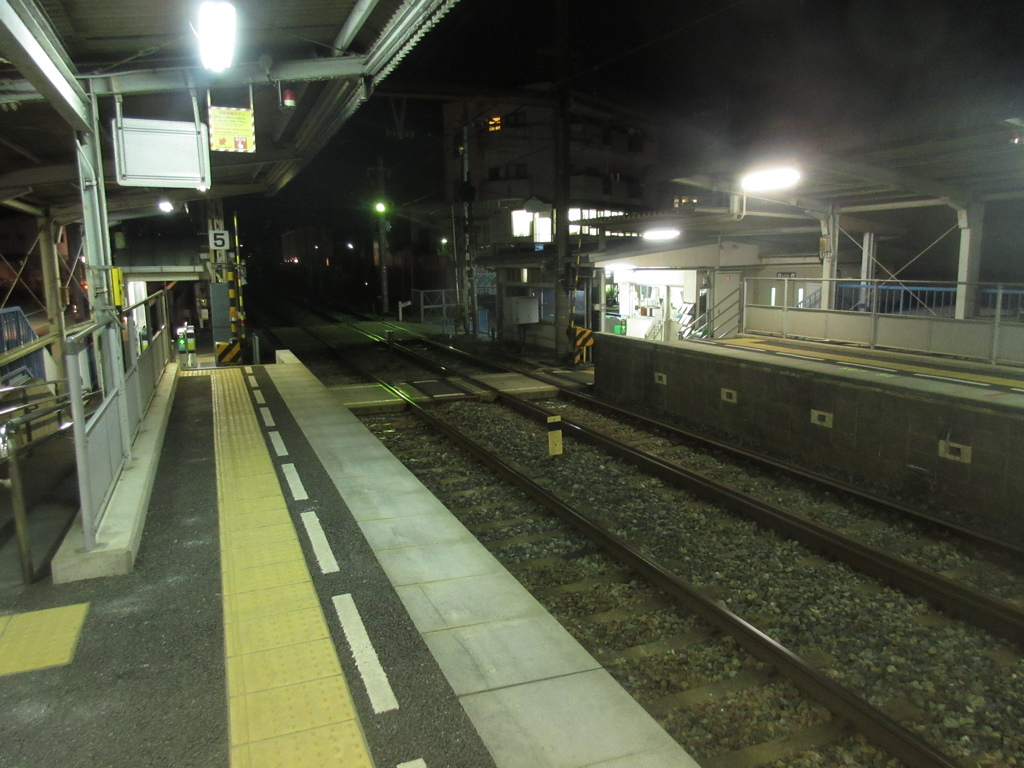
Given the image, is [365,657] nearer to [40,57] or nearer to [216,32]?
[40,57]

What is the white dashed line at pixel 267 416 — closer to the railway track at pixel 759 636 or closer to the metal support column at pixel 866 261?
Answer: the railway track at pixel 759 636

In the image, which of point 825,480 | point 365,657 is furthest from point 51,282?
point 825,480

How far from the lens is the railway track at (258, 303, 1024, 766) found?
12.7 ft

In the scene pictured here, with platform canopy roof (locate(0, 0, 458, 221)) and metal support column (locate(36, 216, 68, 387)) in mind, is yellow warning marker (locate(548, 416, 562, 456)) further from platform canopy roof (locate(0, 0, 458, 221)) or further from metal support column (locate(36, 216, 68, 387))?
metal support column (locate(36, 216, 68, 387))

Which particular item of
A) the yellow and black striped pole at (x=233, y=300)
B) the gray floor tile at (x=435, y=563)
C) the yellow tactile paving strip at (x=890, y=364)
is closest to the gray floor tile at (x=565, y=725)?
the gray floor tile at (x=435, y=563)

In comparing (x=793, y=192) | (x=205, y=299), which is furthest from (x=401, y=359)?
(x=793, y=192)

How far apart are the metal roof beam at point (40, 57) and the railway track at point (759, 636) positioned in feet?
17.5

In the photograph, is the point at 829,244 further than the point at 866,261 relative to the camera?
No

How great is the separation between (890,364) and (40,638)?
12.3 m

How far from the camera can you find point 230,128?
8.89m

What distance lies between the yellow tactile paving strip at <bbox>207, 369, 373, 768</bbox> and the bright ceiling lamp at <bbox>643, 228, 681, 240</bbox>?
58.2ft

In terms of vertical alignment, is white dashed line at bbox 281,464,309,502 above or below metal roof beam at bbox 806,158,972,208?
below

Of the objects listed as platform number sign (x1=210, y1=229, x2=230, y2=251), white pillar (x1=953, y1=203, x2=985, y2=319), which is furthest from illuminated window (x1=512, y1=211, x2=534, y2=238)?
white pillar (x1=953, y1=203, x2=985, y2=319)

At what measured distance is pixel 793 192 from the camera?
15281 millimetres
